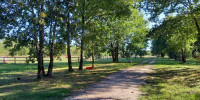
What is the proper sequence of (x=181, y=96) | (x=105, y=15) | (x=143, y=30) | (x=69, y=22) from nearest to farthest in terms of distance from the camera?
(x=181, y=96) → (x=69, y=22) → (x=105, y=15) → (x=143, y=30)

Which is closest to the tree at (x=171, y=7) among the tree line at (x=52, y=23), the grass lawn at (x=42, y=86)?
the tree line at (x=52, y=23)

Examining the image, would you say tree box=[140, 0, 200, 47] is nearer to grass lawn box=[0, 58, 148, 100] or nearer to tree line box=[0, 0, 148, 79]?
tree line box=[0, 0, 148, 79]

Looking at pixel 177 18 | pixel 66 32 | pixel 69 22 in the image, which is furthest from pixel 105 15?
pixel 177 18

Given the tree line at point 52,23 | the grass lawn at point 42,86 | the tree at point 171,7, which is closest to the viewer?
the grass lawn at point 42,86

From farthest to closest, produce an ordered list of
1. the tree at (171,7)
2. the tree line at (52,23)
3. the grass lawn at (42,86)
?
the tree at (171,7), the tree line at (52,23), the grass lawn at (42,86)

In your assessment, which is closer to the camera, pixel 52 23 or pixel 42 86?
pixel 42 86

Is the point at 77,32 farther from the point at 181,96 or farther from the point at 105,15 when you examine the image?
the point at 181,96

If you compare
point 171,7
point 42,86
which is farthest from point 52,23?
point 171,7

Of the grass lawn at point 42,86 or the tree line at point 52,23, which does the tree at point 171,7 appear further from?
the grass lawn at point 42,86

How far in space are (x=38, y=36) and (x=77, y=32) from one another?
10.7ft

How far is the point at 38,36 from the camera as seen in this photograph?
10891mm

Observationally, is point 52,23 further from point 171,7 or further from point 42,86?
point 171,7

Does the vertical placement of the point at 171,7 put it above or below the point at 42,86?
above

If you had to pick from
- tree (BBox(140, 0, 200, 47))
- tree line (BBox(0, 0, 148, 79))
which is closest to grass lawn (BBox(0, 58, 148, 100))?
tree line (BBox(0, 0, 148, 79))
